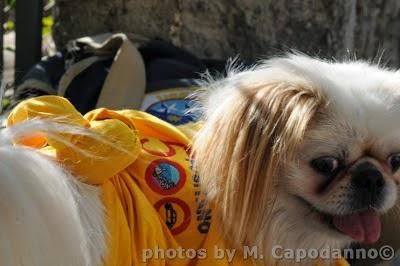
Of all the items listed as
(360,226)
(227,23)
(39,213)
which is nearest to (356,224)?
(360,226)

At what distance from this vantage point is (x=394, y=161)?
1.82 meters

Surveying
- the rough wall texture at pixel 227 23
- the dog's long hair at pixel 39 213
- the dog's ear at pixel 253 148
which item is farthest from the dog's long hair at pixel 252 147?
the rough wall texture at pixel 227 23

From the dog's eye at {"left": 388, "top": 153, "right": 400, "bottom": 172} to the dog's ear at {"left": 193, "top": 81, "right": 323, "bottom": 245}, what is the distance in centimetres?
23

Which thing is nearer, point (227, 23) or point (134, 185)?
point (134, 185)

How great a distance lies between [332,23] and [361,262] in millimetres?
1161

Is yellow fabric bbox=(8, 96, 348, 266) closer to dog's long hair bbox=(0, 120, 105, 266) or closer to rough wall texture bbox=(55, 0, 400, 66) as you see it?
dog's long hair bbox=(0, 120, 105, 266)

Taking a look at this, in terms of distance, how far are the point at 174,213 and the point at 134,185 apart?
13 centimetres

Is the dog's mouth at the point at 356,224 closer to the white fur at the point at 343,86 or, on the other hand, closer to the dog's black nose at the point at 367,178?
the dog's black nose at the point at 367,178

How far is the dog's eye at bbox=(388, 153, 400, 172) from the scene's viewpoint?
180 cm

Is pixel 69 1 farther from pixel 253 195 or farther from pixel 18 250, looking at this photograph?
pixel 18 250

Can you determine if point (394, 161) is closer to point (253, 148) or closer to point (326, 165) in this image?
point (326, 165)

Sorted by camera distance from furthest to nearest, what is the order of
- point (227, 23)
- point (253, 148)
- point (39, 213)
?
point (227, 23) → point (253, 148) → point (39, 213)

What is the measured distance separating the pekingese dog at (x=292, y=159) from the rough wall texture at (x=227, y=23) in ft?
3.59

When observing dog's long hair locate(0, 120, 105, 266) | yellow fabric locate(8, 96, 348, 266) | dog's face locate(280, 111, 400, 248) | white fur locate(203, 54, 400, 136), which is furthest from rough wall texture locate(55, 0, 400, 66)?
dog's long hair locate(0, 120, 105, 266)
